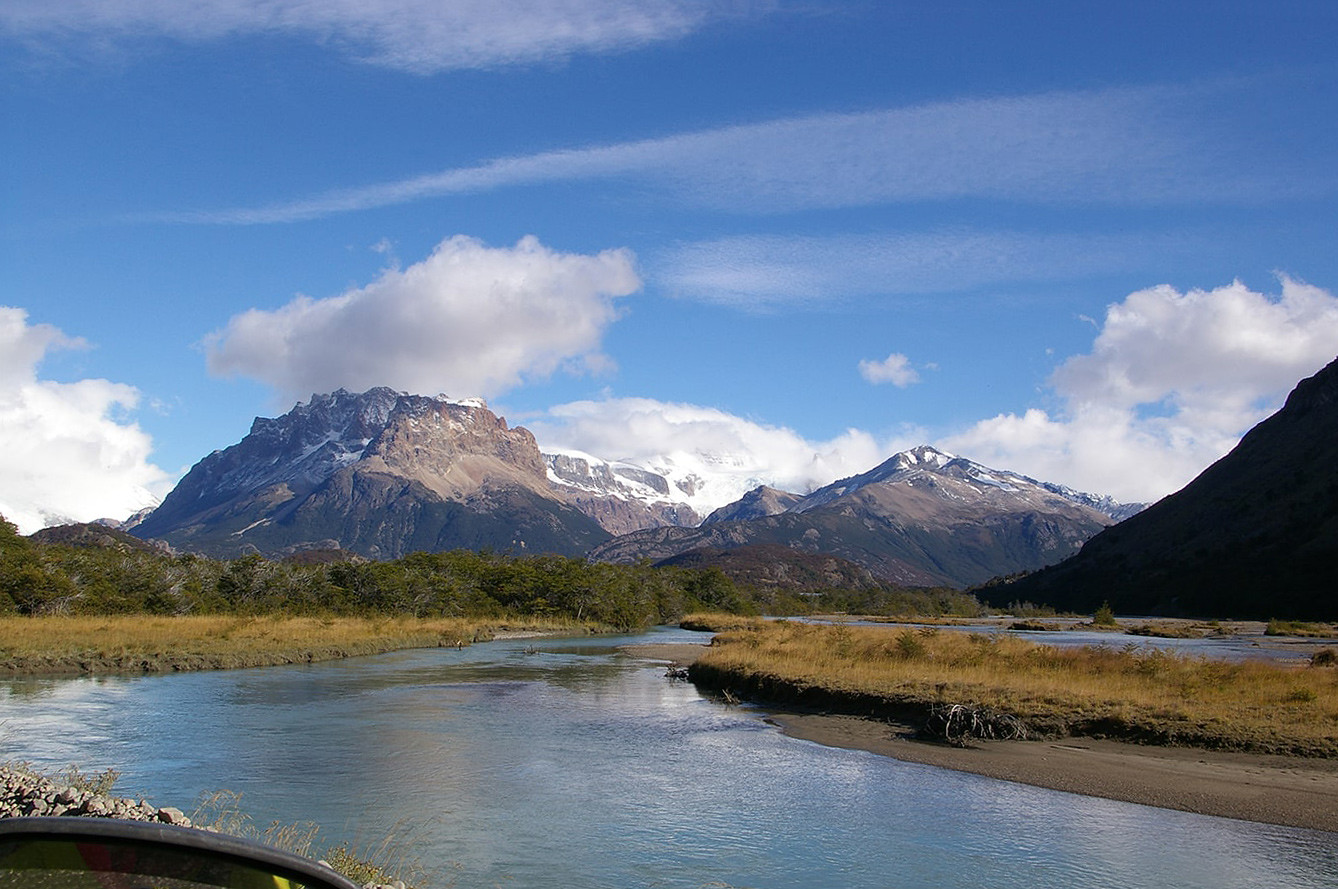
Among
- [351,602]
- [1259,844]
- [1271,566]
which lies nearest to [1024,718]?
[1259,844]

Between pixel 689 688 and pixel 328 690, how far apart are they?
1741 centimetres

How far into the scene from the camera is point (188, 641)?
54.0 meters

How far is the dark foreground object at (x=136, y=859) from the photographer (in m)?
3.98

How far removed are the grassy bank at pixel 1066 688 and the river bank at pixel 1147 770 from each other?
3.39ft

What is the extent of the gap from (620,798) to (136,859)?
18.9m

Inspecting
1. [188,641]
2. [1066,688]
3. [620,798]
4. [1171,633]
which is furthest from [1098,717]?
[1171,633]

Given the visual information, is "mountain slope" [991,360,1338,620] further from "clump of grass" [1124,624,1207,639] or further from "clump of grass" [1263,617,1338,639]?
"clump of grass" [1124,624,1207,639]

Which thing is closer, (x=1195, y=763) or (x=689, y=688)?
(x=1195, y=763)

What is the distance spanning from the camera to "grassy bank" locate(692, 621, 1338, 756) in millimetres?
27656

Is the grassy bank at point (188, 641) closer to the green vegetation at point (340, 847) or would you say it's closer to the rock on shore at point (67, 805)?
the green vegetation at point (340, 847)

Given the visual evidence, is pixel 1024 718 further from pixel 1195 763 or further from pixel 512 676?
pixel 512 676

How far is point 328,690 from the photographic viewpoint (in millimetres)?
41562

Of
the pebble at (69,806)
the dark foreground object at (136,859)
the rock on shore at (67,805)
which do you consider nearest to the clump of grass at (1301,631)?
the pebble at (69,806)

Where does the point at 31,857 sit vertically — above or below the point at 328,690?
above
